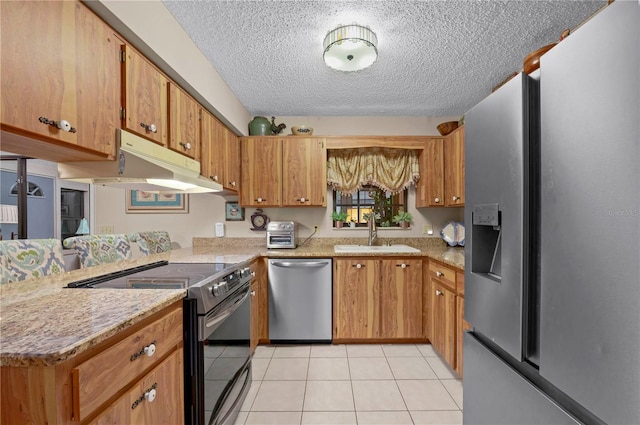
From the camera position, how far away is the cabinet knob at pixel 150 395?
0.95 meters

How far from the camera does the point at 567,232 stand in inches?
24.2

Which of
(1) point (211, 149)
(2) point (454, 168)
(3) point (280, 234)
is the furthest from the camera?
(3) point (280, 234)

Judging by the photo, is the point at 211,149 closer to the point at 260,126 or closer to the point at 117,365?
the point at 260,126

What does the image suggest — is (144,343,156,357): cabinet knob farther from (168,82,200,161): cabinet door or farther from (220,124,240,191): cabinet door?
(220,124,240,191): cabinet door

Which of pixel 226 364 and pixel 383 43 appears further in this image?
pixel 383 43

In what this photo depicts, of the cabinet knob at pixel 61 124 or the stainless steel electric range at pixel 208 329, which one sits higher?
the cabinet knob at pixel 61 124

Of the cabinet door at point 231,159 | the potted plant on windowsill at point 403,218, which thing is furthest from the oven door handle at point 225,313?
the potted plant on windowsill at point 403,218

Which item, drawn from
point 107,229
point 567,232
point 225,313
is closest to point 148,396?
point 225,313

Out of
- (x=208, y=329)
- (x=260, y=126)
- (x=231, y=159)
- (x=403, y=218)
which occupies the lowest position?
(x=208, y=329)

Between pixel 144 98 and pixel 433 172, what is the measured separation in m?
2.64

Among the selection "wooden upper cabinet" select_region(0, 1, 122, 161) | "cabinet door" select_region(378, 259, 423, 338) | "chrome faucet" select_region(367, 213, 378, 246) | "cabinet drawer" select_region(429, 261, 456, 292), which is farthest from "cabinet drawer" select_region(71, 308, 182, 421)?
"chrome faucet" select_region(367, 213, 378, 246)

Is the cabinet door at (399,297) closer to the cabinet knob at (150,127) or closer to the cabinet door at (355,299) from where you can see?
the cabinet door at (355,299)

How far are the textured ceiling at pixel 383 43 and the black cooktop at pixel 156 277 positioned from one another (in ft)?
5.07

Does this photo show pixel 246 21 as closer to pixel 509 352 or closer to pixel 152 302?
pixel 152 302
